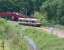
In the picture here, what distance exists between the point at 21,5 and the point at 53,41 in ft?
38.9

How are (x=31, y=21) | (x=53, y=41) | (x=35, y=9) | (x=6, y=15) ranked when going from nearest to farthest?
(x=53, y=41)
(x=31, y=21)
(x=6, y=15)
(x=35, y=9)

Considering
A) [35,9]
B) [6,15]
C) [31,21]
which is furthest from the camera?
[35,9]

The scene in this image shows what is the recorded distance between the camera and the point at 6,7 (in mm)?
20453

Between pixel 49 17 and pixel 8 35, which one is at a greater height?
pixel 8 35

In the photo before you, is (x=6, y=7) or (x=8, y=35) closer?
(x=8, y=35)

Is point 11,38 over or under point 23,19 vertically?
over

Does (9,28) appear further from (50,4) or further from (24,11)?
(24,11)

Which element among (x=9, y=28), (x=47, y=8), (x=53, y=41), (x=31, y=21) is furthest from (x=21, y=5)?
(x=9, y=28)

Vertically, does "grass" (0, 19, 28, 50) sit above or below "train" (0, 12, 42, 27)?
above

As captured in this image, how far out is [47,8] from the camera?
15.7 metres

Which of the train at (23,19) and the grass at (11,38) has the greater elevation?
the grass at (11,38)

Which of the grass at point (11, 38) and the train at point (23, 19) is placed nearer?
the grass at point (11, 38)

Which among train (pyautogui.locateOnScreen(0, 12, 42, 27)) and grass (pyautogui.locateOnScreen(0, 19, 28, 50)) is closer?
grass (pyautogui.locateOnScreen(0, 19, 28, 50))

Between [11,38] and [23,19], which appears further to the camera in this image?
[23,19]
